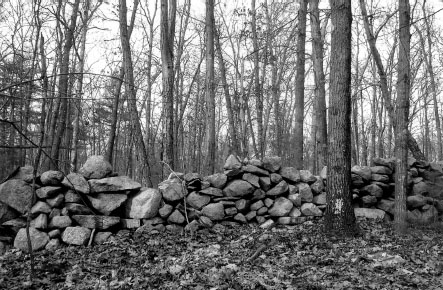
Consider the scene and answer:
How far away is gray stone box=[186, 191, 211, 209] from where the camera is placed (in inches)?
253

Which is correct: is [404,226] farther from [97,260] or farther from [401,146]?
[97,260]

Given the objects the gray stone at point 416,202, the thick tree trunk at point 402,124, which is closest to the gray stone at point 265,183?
the thick tree trunk at point 402,124

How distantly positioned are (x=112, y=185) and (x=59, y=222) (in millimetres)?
942

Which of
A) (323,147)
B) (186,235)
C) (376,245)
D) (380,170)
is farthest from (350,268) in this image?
(323,147)

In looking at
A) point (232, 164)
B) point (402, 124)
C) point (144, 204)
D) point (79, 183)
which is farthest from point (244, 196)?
point (402, 124)

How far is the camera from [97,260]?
15.4ft

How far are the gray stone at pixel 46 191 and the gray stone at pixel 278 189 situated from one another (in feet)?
12.2

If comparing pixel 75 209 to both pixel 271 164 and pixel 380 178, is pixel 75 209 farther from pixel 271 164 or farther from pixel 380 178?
pixel 380 178

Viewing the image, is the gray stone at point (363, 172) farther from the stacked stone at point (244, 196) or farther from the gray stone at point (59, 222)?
the gray stone at point (59, 222)

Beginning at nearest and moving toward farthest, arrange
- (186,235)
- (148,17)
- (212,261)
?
(212,261)
(186,235)
(148,17)

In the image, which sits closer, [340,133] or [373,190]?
[340,133]

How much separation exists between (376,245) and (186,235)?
2.85 m

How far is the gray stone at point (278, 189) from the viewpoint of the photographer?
6.96 metres

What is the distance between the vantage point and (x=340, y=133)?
5.57 m
